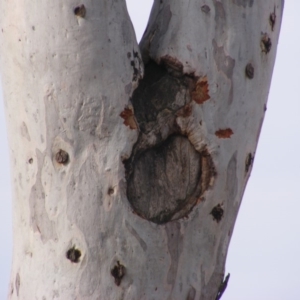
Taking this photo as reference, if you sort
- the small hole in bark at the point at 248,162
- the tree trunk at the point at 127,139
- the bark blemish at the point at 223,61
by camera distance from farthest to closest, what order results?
the small hole in bark at the point at 248,162 < the bark blemish at the point at 223,61 < the tree trunk at the point at 127,139

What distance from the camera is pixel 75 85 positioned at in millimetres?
2760

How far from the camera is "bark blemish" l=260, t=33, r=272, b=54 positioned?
9.70ft

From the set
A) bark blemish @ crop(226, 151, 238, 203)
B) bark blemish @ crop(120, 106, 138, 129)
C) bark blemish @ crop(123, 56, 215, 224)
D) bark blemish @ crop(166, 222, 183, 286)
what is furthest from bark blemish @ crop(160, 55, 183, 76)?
bark blemish @ crop(166, 222, 183, 286)

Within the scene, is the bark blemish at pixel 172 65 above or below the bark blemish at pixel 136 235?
above

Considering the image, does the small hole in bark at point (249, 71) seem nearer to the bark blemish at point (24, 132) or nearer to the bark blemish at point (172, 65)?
the bark blemish at point (172, 65)

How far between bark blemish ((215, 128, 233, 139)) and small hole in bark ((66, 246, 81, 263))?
1.53ft

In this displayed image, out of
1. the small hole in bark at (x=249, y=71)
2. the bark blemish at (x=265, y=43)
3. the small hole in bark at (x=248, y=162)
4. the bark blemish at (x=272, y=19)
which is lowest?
the small hole in bark at (x=248, y=162)

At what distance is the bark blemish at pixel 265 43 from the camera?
2.96m

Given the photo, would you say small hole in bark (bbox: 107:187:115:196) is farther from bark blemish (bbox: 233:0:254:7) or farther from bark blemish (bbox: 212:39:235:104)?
bark blemish (bbox: 233:0:254:7)

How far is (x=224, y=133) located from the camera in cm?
289

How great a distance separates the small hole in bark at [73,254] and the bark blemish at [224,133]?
465 millimetres

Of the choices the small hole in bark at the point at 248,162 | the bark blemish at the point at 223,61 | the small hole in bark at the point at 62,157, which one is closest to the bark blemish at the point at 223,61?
the bark blemish at the point at 223,61

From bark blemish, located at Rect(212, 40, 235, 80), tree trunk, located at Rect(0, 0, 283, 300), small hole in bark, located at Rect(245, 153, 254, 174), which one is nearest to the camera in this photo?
tree trunk, located at Rect(0, 0, 283, 300)

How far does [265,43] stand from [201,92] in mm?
241
